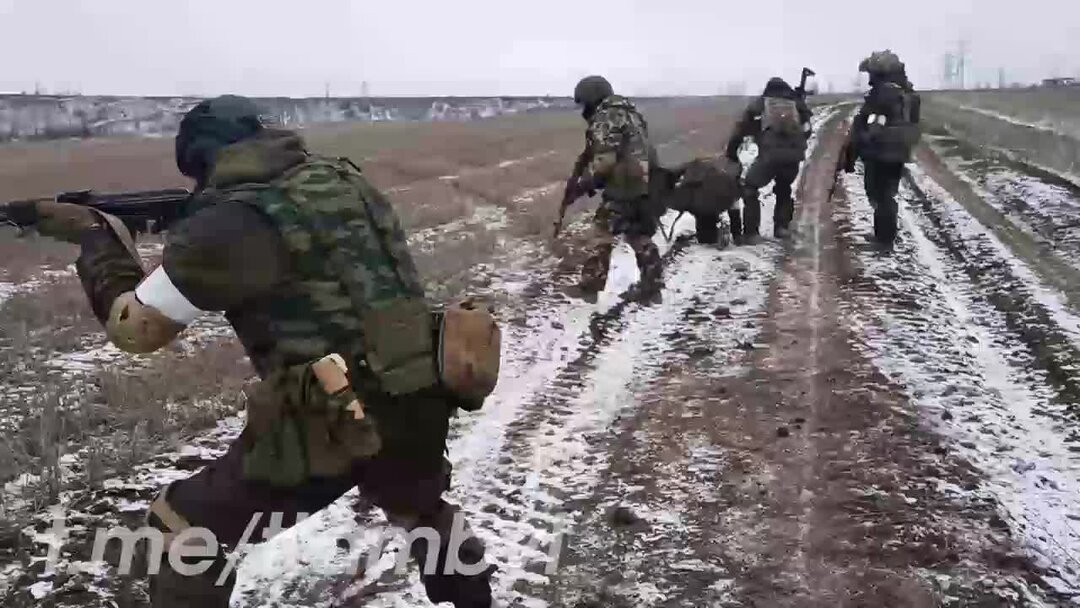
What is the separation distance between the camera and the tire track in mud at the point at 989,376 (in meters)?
3.94

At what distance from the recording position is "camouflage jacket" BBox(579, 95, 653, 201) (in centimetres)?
800

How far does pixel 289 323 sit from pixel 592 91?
6.18m

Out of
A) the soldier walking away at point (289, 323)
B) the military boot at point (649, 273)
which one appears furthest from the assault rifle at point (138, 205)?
the military boot at point (649, 273)

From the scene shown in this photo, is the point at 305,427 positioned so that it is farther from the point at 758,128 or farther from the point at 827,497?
the point at 758,128

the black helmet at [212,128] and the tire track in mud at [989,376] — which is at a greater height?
the black helmet at [212,128]

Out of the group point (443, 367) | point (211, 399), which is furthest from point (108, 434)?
point (443, 367)

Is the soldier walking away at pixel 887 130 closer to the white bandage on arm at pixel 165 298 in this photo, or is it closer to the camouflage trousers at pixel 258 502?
the camouflage trousers at pixel 258 502

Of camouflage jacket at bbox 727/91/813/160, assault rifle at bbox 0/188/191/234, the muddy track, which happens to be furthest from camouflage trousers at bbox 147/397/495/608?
camouflage jacket at bbox 727/91/813/160

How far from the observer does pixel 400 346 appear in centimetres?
250

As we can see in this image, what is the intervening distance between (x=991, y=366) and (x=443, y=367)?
4786 mm

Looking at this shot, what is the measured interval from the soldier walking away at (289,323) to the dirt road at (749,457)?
1.09 meters

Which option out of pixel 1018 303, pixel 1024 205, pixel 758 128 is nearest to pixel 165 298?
pixel 1018 303

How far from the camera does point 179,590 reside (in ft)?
8.25

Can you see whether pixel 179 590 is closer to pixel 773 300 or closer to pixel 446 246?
pixel 773 300
